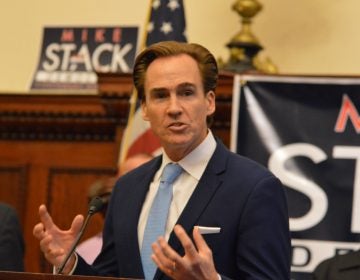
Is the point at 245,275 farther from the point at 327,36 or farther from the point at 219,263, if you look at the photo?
the point at 327,36

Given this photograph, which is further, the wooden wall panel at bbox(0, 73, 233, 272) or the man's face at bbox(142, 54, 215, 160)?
the wooden wall panel at bbox(0, 73, 233, 272)

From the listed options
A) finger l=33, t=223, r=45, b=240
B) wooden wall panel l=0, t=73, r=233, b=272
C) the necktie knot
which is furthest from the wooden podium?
wooden wall panel l=0, t=73, r=233, b=272

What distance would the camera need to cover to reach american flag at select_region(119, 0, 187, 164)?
595 cm

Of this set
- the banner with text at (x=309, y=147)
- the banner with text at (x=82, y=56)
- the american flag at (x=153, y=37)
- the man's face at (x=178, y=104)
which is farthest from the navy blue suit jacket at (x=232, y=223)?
the banner with text at (x=82, y=56)

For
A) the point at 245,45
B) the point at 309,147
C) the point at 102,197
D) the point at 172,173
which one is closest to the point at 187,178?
the point at 172,173

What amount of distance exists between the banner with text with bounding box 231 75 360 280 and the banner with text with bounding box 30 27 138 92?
5.19ft

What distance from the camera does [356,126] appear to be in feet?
17.7

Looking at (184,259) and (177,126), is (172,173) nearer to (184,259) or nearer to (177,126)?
(177,126)

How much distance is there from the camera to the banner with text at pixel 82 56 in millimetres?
7043

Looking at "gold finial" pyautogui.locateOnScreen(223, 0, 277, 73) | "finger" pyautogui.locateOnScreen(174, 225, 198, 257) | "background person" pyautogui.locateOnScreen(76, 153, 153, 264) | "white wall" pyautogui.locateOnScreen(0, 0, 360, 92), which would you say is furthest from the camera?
"white wall" pyautogui.locateOnScreen(0, 0, 360, 92)

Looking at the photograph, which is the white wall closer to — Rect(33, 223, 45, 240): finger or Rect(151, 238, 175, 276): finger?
Rect(33, 223, 45, 240): finger

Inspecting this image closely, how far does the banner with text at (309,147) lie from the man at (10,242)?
149cm

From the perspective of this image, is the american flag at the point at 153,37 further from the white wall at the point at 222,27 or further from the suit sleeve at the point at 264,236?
the suit sleeve at the point at 264,236

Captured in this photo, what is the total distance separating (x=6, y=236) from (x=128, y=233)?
4.07 feet
